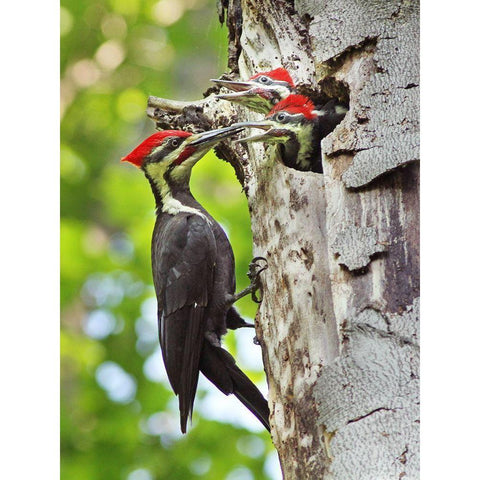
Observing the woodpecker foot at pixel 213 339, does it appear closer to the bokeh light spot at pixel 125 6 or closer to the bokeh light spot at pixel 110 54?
the bokeh light spot at pixel 110 54

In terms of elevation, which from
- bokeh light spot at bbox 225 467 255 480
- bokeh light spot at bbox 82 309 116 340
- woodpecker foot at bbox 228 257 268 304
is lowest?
bokeh light spot at bbox 225 467 255 480

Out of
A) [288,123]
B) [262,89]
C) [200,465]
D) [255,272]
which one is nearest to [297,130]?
[288,123]

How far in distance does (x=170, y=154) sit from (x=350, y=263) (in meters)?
0.95

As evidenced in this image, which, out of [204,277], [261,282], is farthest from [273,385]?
[204,277]

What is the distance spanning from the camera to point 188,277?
2805 millimetres

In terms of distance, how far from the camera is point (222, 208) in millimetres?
2902

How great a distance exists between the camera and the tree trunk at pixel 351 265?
203 cm

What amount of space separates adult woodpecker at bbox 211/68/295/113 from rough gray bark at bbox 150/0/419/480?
5cm

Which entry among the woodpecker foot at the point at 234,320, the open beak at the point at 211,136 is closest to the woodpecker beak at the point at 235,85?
the open beak at the point at 211,136

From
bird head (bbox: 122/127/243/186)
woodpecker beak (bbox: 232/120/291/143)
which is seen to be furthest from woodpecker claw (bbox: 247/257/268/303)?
bird head (bbox: 122/127/243/186)

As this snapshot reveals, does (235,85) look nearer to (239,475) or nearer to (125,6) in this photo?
(125,6)

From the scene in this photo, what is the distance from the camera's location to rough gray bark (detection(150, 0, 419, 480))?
203cm

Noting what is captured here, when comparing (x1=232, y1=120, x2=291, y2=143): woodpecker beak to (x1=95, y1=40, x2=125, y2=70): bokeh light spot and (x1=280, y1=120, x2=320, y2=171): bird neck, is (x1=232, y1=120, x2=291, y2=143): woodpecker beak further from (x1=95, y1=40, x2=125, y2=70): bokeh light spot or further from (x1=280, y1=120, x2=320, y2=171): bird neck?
(x1=95, y1=40, x2=125, y2=70): bokeh light spot
